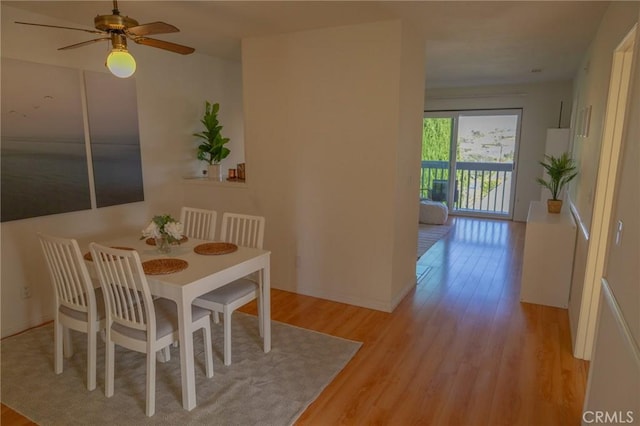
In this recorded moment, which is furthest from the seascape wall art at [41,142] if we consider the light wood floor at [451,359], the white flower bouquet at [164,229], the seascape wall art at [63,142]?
the light wood floor at [451,359]

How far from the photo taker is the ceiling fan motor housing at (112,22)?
2051 millimetres

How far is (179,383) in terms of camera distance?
7.98 ft

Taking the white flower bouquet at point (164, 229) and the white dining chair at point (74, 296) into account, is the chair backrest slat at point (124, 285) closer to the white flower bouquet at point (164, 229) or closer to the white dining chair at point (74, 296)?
the white dining chair at point (74, 296)

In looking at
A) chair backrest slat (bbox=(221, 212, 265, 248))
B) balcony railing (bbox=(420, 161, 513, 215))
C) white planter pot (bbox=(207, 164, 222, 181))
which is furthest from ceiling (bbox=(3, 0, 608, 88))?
balcony railing (bbox=(420, 161, 513, 215))

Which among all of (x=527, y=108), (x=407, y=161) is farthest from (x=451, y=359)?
(x=527, y=108)

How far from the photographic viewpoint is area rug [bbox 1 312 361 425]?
7.04 feet

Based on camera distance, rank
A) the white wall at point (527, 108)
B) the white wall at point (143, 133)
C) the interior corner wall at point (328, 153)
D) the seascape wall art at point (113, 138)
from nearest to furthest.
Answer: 1. the white wall at point (143, 133)
2. the interior corner wall at point (328, 153)
3. the seascape wall art at point (113, 138)
4. the white wall at point (527, 108)

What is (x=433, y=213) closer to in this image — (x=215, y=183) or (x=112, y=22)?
(x=215, y=183)

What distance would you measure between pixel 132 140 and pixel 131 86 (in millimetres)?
504

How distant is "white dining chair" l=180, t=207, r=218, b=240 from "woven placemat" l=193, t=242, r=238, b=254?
413 millimetres

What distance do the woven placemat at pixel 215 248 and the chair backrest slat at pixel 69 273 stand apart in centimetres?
69

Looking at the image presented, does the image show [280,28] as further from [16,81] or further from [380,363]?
[380,363]

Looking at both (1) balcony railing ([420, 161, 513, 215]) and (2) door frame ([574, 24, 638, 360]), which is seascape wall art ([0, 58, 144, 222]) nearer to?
(2) door frame ([574, 24, 638, 360])

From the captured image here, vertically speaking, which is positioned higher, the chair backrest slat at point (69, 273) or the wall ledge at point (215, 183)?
the wall ledge at point (215, 183)
